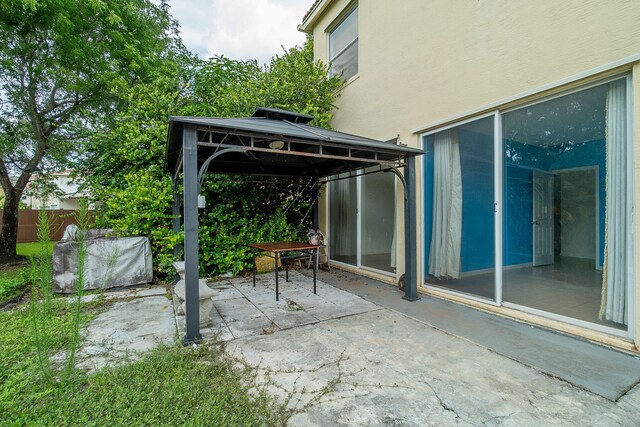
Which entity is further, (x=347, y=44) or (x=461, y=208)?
(x=347, y=44)

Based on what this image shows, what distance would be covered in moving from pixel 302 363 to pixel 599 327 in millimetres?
2878

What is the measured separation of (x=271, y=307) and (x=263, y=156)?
260cm

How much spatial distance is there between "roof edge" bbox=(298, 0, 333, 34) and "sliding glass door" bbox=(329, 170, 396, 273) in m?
4.24

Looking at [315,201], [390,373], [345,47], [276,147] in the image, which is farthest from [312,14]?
[390,373]

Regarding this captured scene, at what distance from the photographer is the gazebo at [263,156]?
286cm

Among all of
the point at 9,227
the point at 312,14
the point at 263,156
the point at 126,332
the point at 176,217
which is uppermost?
the point at 312,14

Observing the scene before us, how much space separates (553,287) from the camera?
3.90 meters

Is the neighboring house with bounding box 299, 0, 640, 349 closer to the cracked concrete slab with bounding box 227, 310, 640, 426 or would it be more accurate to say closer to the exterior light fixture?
the cracked concrete slab with bounding box 227, 310, 640, 426

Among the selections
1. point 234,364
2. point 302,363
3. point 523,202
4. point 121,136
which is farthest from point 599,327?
point 121,136

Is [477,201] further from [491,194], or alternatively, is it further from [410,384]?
[410,384]

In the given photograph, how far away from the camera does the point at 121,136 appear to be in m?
5.75

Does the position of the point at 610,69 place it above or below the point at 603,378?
above

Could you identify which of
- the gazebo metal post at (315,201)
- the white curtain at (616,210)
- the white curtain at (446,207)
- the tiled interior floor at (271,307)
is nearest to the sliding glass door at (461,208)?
the white curtain at (446,207)

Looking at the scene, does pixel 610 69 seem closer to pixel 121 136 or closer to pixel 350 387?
pixel 350 387
